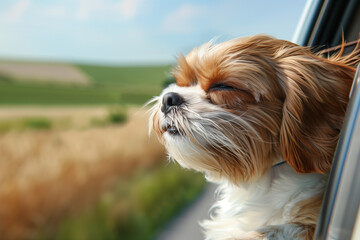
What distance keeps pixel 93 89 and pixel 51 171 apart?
3078mm

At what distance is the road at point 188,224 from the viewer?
11.4ft

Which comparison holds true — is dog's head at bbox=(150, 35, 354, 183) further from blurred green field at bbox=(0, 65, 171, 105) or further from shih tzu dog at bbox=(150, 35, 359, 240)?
blurred green field at bbox=(0, 65, 171, 105)

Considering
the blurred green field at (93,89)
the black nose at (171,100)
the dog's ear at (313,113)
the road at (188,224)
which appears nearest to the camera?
the dog's ear at (313,113)

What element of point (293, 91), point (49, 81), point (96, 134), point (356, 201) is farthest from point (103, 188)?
point (356, 201)

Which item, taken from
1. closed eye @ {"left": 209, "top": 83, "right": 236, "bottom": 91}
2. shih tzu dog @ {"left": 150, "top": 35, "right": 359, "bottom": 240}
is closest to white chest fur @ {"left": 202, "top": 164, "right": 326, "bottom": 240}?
shih tzu dog @ {"left": 150, "top": 35, "right": 359, "bottom": 240}

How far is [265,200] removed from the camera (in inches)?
54.0

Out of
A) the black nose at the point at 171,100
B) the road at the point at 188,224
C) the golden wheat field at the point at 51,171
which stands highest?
the black nose at the point at 171,100

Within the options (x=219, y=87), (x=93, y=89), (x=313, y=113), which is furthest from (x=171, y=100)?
(x=93, y=89)

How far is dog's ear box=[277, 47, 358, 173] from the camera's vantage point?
120 cm

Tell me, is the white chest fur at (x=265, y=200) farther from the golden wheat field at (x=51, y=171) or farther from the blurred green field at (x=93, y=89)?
the blurred green field at (x=93, y=89)

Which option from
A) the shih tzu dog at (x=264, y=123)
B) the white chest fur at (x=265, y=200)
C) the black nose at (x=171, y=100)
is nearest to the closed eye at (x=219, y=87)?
the shih tzu dog at (x=264, y=123)

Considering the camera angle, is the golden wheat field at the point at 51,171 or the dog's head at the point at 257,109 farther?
the golden wheat field at the point at 51,171

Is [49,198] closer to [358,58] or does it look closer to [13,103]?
[13,103]

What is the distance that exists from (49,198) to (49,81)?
2225 millimetres
